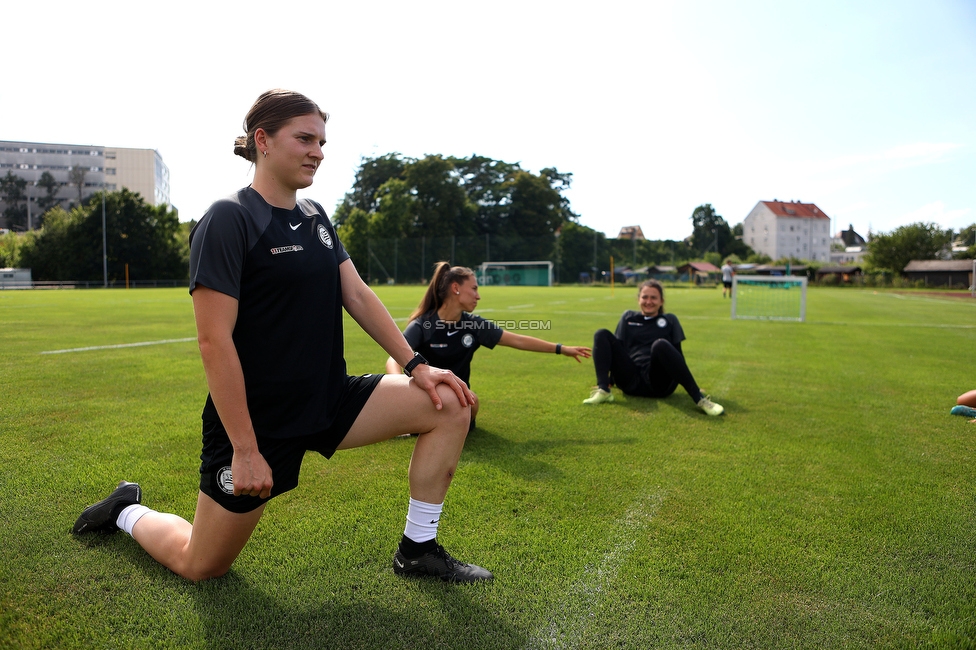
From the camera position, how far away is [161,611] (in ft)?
7.43

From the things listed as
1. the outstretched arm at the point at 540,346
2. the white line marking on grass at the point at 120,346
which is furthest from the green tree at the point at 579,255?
the outstretched arm at the point at 540,346

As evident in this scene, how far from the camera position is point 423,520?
8.19ft

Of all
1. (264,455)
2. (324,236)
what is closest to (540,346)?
(324,236)

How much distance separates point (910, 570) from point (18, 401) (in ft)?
20.8

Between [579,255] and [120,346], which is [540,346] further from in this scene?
[579,255]

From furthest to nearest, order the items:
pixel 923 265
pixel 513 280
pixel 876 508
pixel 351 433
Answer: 1. pixel 923 265
2. pixel 513 280
3. pixel 876 508
4. pixel 351 433

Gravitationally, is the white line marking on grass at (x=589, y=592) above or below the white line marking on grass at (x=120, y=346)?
above

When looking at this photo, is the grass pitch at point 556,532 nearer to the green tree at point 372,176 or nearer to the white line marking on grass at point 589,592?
the white line marking on grass at point 589,592

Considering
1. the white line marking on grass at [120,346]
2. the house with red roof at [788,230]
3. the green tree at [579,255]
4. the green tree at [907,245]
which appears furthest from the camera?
the house with red roof at [788,230]

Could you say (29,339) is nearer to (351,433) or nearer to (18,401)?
(18,401)

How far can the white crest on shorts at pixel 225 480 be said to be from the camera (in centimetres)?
219

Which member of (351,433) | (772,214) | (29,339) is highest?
(772,214)

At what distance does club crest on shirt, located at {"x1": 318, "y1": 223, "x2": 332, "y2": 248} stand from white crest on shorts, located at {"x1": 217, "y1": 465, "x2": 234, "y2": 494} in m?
0.83

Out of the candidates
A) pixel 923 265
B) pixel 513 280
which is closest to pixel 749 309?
pixel 513 280
